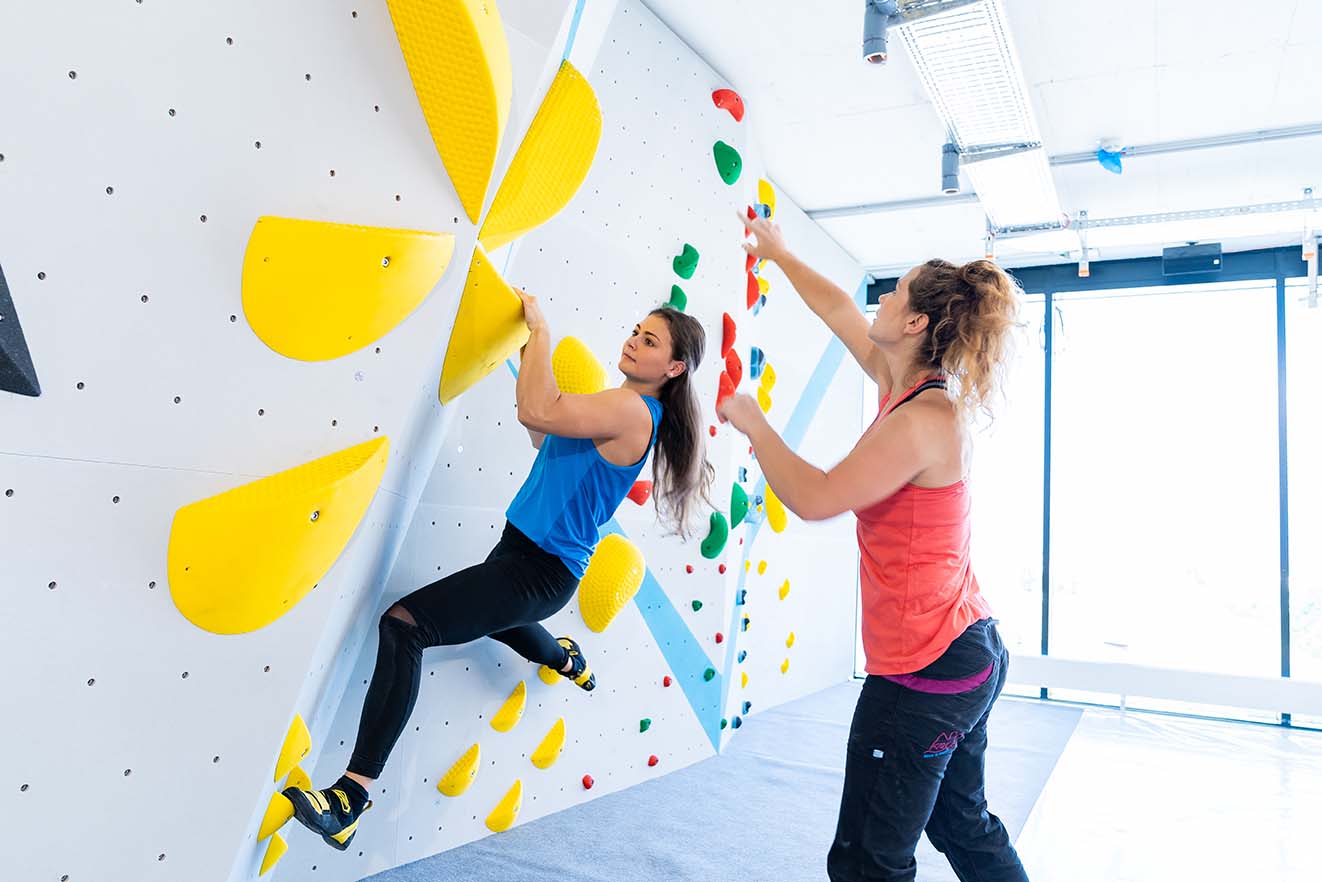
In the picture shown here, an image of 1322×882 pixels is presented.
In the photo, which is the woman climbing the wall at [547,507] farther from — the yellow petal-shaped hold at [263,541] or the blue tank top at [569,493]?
the yellow petal-shaped hold at [263,541]

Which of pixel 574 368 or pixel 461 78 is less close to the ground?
pixel 461 78

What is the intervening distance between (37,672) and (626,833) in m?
2.17

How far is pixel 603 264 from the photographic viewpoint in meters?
3.15

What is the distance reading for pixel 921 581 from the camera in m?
1.53

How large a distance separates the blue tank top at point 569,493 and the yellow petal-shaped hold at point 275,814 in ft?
2.37

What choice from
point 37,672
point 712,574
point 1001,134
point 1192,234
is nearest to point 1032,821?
point 712,574

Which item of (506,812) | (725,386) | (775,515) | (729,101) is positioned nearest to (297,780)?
(506,812)

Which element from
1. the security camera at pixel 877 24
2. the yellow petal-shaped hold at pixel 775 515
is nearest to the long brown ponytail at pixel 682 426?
the security camera at pixel 877 24

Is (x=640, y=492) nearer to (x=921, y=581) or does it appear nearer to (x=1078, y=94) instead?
(x=921, y=581)

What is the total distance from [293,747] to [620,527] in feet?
5.54

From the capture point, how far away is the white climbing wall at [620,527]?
2518 millimetres

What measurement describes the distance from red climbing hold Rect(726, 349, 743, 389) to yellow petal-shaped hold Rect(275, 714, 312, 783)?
249 cm

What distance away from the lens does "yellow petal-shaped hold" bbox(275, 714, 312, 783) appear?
1616mm

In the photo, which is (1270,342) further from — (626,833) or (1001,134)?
(626,833)
